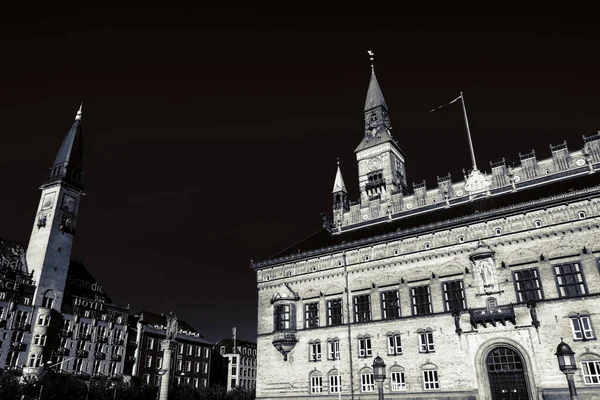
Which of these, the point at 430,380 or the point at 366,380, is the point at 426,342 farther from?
the point at 366,380

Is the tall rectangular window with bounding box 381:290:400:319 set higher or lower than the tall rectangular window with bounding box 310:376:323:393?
higher

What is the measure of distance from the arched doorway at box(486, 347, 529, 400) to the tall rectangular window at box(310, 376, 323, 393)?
18058 mm

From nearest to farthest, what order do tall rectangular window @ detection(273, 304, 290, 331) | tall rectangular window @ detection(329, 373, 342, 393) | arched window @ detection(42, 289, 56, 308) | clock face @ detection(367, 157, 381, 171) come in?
tall rectangular window @ detection(329, 373, 342, 393), tall rectangular window @ detection(273, 304, 290, 331), clock face @ detection(367, 157, 381, 171), arched window @ detection(42, 289, 56, 308)

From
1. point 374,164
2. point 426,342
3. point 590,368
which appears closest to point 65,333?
point 374,164

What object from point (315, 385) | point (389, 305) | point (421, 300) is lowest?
point (315, 385)

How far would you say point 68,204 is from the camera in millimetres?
79750

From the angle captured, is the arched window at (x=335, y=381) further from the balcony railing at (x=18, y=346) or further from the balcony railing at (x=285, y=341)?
the balcony railing at (x=18, y=346)

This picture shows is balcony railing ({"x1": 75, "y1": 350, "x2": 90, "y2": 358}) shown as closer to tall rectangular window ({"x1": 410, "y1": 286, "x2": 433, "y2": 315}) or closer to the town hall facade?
the town hall facade

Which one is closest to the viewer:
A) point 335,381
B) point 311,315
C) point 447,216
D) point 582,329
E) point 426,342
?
point 582,329

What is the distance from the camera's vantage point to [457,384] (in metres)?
42.2

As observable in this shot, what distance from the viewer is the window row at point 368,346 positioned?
45.3 metres

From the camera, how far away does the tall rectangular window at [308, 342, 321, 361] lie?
5191 centimetres

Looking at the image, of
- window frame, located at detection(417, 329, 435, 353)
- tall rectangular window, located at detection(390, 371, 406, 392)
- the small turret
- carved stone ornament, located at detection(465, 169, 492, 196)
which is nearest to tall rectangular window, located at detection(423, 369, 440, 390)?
window frame, located at detection(417, 329, 435, 353)

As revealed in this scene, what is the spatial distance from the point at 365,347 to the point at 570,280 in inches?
831
